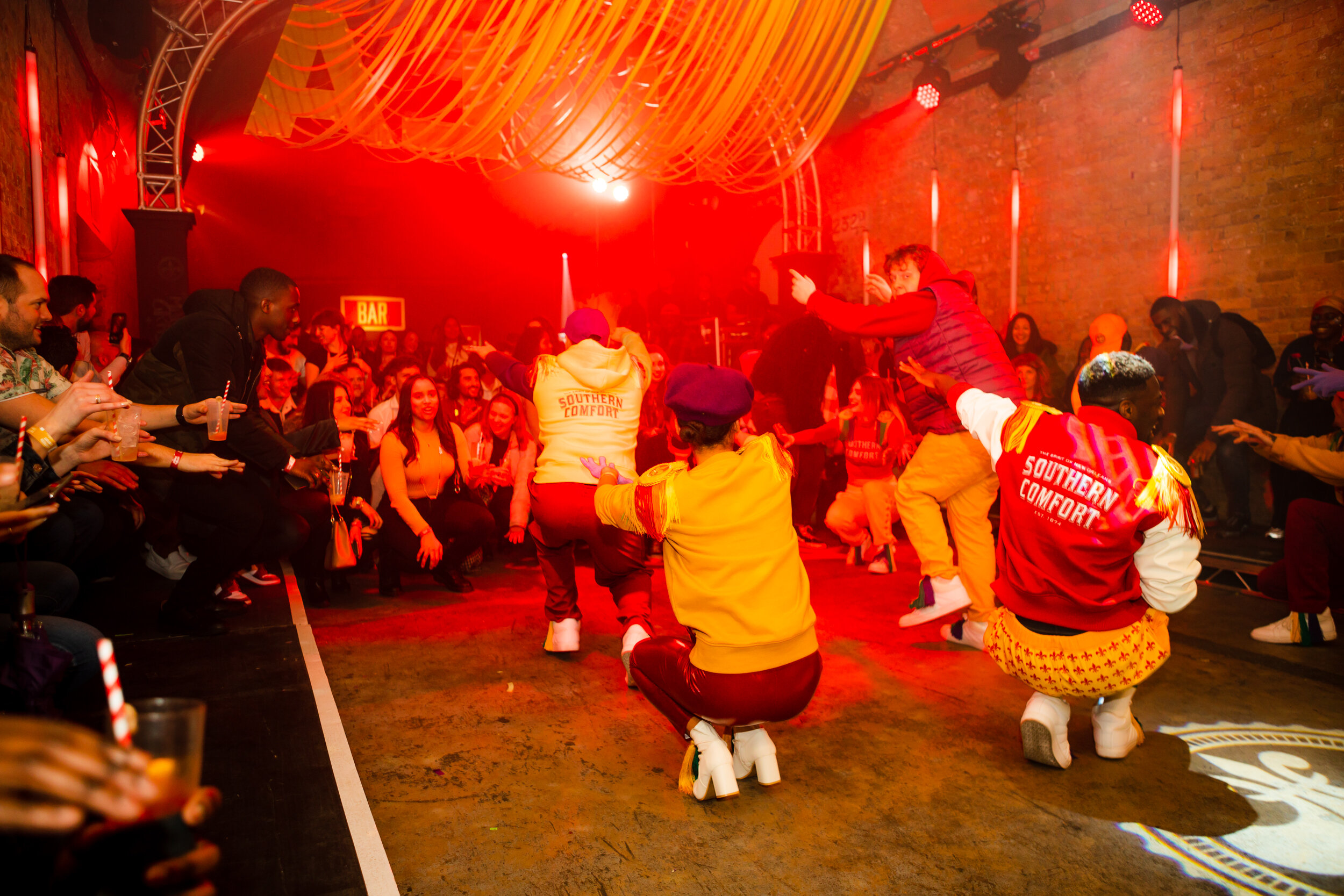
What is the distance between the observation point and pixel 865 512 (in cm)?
583

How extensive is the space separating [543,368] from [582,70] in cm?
370

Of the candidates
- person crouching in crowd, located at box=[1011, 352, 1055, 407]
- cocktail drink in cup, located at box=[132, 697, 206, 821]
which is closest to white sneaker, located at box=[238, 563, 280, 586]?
cocktail drink in cup, located at box=[132, 697, 206, 821]

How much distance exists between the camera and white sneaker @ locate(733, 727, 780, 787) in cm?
261

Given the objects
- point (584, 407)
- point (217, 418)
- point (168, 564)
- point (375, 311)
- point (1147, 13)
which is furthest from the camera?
point (375, 311)

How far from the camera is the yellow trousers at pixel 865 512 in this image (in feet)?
18.8

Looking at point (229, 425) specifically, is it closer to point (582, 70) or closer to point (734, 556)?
point (734, 556)

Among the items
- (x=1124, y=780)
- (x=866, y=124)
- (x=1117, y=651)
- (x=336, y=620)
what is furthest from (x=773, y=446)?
(x=866, y=124)

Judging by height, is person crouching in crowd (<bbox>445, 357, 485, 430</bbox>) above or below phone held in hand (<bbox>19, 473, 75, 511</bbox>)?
above

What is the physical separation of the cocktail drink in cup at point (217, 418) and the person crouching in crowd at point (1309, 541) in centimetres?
445

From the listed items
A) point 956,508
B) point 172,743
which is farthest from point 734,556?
point 956,508

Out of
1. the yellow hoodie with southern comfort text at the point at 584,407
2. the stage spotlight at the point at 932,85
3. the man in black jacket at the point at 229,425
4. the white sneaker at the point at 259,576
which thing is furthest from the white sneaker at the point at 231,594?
→ the stage spotlight at the point at 932,85

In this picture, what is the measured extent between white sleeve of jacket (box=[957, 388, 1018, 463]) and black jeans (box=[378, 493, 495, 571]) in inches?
127

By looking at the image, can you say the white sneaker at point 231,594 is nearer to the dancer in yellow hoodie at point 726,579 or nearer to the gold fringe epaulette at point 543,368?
the gold fringe epaulette at point 543,368

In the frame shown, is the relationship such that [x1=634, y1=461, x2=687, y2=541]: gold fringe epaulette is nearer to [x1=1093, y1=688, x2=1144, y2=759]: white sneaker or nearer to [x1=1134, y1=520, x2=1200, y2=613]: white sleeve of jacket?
[x1=1134, y1=520, x2=1200, y2=613]: white sleeve of jacket
